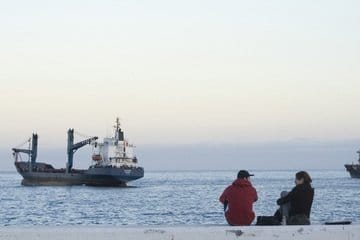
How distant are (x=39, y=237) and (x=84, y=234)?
41cm

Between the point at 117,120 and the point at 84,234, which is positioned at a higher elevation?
the point at 117,120

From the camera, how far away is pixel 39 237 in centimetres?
727

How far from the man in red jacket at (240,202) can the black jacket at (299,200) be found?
1.23 ft

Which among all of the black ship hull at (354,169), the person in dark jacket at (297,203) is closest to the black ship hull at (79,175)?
the black ship hull at (354,169)

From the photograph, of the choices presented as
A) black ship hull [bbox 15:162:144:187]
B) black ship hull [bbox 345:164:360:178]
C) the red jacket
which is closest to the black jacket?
the red jacket

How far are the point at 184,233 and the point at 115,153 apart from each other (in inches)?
3348

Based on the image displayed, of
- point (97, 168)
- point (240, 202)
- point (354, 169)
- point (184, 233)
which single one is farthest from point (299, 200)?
point (354, 169)

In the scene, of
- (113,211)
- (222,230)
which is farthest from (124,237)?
(113,211)

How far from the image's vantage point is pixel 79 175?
92.7 m

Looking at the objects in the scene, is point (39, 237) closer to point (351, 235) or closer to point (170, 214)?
point (351, 235)

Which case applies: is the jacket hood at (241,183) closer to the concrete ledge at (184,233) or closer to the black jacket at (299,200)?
the black jacket at (299,200)

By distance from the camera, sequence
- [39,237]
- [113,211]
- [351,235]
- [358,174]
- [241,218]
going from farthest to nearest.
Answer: [358,174] < [113,211] < [241,218] < [351,235] < [39,237]

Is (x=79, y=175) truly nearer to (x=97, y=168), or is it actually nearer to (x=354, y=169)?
(x=97, y=168)

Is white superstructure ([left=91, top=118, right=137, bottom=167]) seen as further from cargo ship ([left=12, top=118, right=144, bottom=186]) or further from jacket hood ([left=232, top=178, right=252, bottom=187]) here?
jacket hood ([left=232, top=178, right=252, bottom=187])
